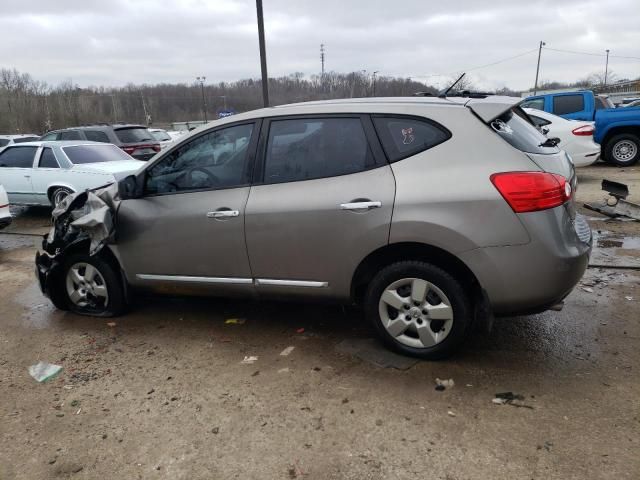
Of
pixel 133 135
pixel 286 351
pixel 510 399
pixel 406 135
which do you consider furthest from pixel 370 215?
pixel 133 135

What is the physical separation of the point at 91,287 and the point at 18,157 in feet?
23.0

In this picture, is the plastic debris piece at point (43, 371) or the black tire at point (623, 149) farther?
the black tire at point (623, 149)

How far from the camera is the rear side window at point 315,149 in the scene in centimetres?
343

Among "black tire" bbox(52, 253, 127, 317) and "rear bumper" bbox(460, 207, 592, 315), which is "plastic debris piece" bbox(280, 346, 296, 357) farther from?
"black tire" bbox(52, 253, 127, 317)

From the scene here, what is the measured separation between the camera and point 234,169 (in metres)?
3.81

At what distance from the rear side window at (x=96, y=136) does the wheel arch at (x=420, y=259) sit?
1161 cm

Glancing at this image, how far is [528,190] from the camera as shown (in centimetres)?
297

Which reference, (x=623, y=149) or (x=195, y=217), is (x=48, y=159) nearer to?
(x=195, y=217)

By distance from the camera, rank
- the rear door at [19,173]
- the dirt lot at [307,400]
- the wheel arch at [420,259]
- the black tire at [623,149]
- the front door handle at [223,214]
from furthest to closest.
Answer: the black tire at [623,149], the rear door at [19,173], the front door handle at [223,214], the wheel arch at [420,259], the dirt lot at [307,400]

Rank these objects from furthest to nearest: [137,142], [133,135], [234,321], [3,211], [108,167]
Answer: [133,135]
[137,142]
[108,167]
[3,211]
[234,321]

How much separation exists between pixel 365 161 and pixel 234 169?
1.05 metres

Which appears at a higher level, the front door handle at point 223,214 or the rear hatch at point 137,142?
the rear hatch at point 137,142

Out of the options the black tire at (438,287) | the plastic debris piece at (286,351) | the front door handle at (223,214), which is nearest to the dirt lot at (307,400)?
the plastic debris piece at (286,351)

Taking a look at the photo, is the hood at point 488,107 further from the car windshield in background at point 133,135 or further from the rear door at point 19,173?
the car windshield in background at point 133,135
